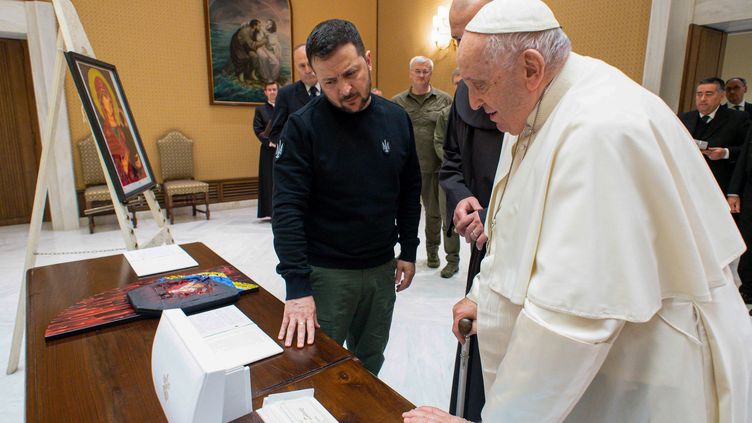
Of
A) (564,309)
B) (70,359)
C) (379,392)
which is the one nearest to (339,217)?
(379,392)

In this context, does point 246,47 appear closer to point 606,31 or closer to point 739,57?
point 606,31

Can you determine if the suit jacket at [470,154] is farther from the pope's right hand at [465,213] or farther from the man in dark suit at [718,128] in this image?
the man in dark suit at [718,128]

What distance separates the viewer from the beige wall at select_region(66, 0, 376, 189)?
18.4ft

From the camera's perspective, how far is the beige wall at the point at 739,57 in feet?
27.5

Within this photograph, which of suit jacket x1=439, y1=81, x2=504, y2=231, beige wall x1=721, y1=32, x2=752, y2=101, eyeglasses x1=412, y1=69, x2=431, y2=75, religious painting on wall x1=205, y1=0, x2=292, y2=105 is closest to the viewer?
suit jacket x1=439, y1=81, x2=504, y2=231

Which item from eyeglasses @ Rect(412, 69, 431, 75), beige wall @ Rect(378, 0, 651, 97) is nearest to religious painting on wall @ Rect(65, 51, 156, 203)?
eyeglasses @ Rect(412, 69, 431, 75)

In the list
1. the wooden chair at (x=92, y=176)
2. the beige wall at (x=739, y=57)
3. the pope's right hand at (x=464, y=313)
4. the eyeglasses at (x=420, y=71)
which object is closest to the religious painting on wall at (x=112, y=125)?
the pope's right hand at (x=464, y=313)

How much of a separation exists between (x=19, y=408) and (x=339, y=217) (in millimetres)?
1904

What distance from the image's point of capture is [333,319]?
62.1 inches

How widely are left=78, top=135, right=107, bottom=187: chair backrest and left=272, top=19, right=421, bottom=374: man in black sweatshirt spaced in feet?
16.8

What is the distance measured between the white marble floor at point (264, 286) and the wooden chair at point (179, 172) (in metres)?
0.28

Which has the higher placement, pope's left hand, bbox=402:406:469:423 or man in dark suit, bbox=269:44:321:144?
man in dark suit, bbox=269:44:321:144

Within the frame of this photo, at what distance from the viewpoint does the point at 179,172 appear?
6207mm

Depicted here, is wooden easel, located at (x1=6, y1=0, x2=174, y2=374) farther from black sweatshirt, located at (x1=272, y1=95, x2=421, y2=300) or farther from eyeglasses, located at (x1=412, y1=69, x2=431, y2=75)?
eyeglasses, located at (x1=412, y1=69, x2=431, y2=75)
